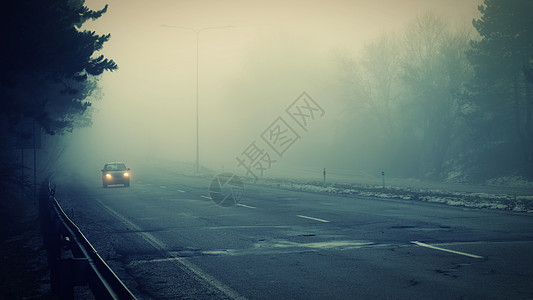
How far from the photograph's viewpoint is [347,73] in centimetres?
5169

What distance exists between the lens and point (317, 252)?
30.2 feet

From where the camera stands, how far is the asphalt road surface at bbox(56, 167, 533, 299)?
6.62m

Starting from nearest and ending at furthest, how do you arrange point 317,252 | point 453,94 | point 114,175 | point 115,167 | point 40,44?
point 317,252
point 40,44
point 114,175
point 115,167
point 453,94

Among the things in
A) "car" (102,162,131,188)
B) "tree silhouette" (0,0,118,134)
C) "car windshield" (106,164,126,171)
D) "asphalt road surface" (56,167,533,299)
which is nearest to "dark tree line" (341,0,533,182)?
"asphalt road surface" (56,167,533,299)

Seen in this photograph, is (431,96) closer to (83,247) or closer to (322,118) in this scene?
(322,118)

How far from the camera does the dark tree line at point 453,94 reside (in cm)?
3878

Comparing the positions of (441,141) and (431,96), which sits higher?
(431,96)

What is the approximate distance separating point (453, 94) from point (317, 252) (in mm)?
37894

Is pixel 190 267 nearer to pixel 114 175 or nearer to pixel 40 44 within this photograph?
pixel 40 44

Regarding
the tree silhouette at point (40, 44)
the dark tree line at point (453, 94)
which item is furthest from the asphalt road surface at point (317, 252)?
the dark tree line at point (453, 94)

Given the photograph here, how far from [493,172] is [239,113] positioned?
149 ft

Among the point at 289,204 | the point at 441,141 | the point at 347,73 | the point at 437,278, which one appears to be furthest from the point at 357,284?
the point at 347,73

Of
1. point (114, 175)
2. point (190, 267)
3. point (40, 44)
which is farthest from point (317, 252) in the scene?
point (114, 175)

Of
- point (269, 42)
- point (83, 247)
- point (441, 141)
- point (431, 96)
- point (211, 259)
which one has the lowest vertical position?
point (211, 259)
